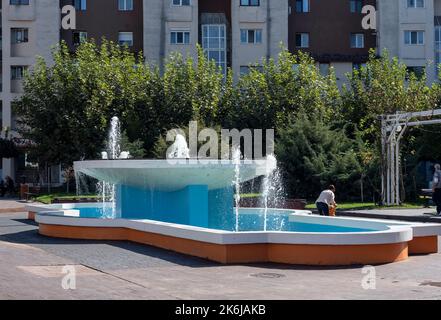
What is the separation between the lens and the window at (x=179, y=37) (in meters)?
50.9

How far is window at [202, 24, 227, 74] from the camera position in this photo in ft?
168

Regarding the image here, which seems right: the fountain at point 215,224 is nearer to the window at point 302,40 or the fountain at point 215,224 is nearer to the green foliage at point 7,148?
the green foliage at point 7,148

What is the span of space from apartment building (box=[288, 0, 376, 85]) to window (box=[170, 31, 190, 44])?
8358mm

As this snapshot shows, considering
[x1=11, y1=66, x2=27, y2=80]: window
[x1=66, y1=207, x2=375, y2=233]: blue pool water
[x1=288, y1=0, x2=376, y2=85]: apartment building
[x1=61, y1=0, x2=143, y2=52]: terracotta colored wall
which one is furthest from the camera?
[x1=288, y1=0, x2=376, y2=85]: apartment building

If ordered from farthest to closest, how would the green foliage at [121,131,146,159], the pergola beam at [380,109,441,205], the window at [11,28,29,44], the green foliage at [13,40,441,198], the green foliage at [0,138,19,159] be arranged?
the window at [11,28,29,44] < the green foliage at [0,138,19,159] < the green foliage at [13,40,441,198] < the green foliage at [121,131,146,159] < the pergola beam at [380,109,441,205]

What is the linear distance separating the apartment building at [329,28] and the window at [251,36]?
9.48 ft

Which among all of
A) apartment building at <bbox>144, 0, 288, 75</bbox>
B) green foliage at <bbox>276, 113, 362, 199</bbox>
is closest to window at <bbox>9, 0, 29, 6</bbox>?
apartment building at <bbox>144, 0, 288, 75</bbox>

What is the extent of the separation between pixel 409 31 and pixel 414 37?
0.65 meters

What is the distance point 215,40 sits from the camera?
5141 cm

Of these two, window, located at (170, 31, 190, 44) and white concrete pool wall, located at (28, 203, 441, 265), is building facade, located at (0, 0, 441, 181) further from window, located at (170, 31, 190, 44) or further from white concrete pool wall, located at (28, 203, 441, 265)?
white concrete pool wall, located at (28, 203, 441, 265)

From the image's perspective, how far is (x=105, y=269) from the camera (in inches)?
451

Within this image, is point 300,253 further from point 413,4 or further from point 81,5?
point 413,4
